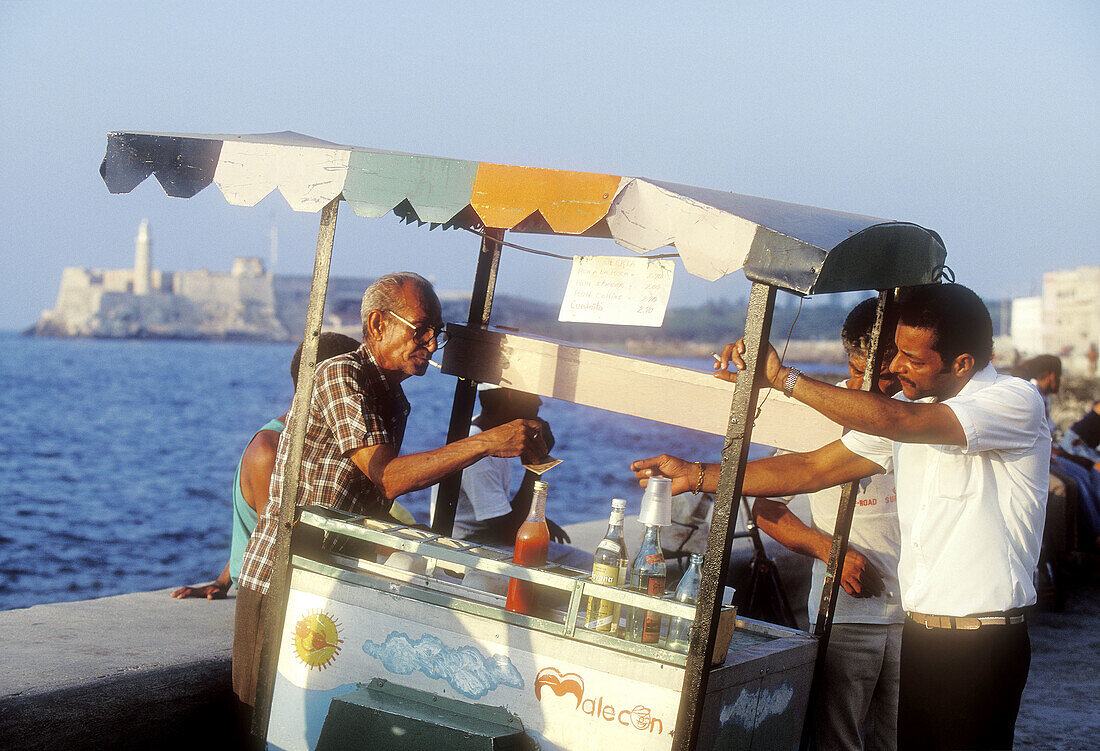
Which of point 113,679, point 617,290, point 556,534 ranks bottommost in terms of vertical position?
point 113,679

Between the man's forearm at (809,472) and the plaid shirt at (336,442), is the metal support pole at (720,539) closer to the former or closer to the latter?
the man's forearm at (809,472)

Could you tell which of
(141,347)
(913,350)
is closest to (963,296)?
(913,350)

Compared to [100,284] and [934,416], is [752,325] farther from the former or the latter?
[100,284]

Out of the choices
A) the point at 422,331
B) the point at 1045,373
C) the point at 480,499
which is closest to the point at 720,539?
the point at 422,331

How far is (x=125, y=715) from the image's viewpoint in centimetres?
370

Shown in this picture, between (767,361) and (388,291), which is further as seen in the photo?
(388,291)

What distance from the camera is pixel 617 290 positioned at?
334 centimetres

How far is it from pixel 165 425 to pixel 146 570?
42.0 metres

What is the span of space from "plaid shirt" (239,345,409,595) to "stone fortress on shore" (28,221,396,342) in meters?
101

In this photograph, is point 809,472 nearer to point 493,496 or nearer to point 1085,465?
point 493,496

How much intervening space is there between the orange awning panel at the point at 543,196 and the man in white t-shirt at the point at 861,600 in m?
1.36

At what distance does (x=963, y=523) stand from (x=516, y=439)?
1.39m

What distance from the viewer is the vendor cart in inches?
103

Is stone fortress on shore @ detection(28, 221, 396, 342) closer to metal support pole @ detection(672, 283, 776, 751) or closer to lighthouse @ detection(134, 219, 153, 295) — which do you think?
lighthouse @ detection(134, 219, 153, 295)
